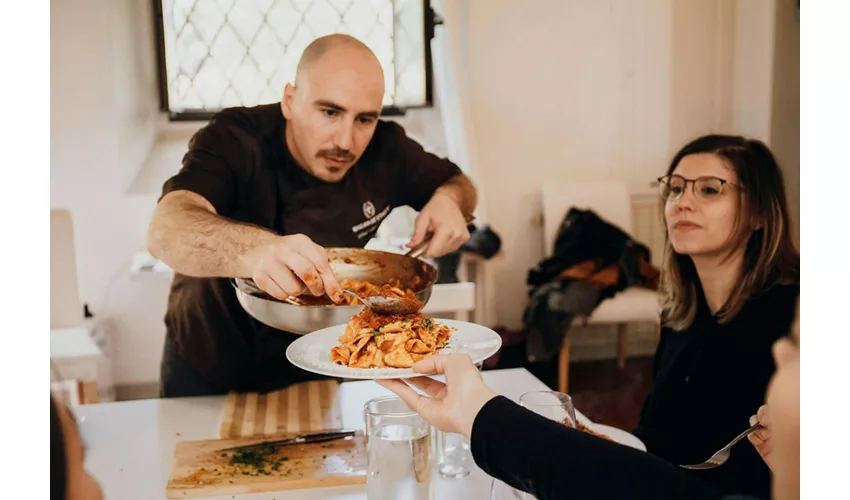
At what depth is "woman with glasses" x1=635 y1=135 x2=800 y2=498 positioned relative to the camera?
1319 millimetres

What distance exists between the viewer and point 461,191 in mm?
1437

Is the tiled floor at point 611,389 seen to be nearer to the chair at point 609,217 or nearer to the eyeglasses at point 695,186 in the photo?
the chair at point 609,217

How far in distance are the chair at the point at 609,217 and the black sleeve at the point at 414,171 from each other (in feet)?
0.71

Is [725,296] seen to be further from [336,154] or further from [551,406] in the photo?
[336,154]

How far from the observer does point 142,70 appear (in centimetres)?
131

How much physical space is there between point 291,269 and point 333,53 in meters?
0.38

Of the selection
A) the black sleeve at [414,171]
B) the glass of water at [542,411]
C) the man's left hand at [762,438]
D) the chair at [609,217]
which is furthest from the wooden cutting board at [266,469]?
the man's left hand at [762,438]

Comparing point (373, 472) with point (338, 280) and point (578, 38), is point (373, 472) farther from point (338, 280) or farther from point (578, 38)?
point (578, 38)

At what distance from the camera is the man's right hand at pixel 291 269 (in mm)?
1292

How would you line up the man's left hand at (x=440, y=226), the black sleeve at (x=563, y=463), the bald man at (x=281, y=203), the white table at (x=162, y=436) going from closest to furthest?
1. the black sleeve at (x=563, y=463)
2. the white table at (x=162, y=436)
3. the bald man at (x=281, y=203)
4. the man's left hand at (x=440, y=226)

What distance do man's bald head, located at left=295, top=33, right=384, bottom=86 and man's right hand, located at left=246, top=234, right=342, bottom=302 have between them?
11.3 inches

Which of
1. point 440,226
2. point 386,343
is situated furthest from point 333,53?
point 386,343

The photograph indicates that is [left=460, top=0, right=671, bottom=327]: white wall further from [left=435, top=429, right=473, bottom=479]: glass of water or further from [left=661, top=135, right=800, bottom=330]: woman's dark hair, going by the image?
[left=435, top=429, right=473, bottom=479]: glass of water
